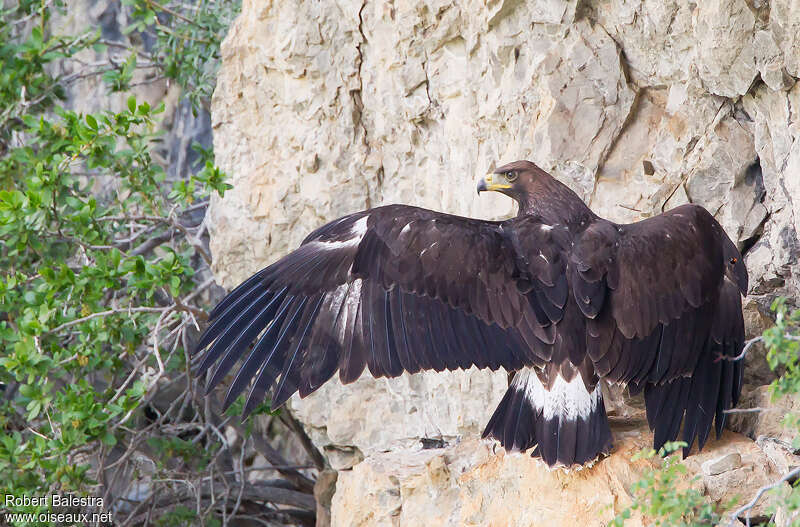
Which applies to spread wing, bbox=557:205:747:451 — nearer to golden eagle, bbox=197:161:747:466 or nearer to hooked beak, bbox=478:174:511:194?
golden eagle, bbox=197:161:747:466

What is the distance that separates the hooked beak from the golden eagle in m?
0.27

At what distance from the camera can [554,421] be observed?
3.77 m

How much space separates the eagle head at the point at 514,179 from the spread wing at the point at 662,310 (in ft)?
1.38

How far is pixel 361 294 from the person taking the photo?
3.96 meters

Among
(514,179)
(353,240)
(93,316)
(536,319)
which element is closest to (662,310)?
(536,319)

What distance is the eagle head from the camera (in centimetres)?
415

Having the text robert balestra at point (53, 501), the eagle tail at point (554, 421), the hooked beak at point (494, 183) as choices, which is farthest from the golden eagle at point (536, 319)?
the text robert balestra at point (53, 501)

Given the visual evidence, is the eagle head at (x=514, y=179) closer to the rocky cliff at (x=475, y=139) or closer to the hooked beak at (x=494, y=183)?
the hooked beak at (x=494, y=183)

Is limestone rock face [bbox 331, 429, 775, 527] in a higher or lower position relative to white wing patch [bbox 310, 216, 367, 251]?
lower

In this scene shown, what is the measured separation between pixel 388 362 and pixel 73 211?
90.9 inches

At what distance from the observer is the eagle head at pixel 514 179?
4.15 m

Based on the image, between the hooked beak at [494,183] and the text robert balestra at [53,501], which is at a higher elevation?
the hooked beak at [494,183]

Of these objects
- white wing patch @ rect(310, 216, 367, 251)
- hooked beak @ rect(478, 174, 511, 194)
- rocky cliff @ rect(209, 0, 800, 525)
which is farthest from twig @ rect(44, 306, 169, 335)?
hooked beak @ rect(478, 174, 511, 194)

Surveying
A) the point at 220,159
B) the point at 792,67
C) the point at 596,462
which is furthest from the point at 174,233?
the point at 792,67
